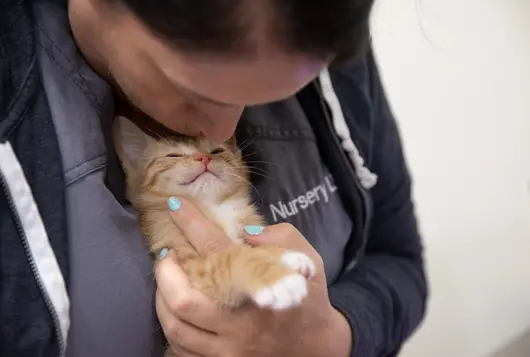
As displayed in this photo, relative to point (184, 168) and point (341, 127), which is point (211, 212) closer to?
point (184, 168)

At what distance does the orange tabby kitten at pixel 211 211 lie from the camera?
0.74m

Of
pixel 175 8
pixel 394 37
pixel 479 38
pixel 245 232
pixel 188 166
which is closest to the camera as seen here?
pixel 175 8

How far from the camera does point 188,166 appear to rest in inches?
38.6

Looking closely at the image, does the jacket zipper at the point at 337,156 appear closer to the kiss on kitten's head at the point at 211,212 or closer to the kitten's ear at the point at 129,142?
the kiss on kitten's head at the point at 211,212

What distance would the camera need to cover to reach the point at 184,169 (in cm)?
98

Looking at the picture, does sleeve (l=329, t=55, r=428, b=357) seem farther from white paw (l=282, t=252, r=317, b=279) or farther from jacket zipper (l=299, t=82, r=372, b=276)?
white paw (l=282, t=252, r=317, b=279)

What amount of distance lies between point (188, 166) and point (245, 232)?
7.1 inches

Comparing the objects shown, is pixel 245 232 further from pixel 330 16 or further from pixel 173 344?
pixel 330 16

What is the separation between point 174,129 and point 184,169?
13 cm

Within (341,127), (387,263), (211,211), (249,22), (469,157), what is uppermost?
(249,22)

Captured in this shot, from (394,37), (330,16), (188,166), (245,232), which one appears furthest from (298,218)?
(394,37)

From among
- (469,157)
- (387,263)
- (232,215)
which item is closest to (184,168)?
(232,215)

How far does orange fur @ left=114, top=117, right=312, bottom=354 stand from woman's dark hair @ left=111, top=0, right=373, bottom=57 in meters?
0.28

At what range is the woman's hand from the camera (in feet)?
2.43
